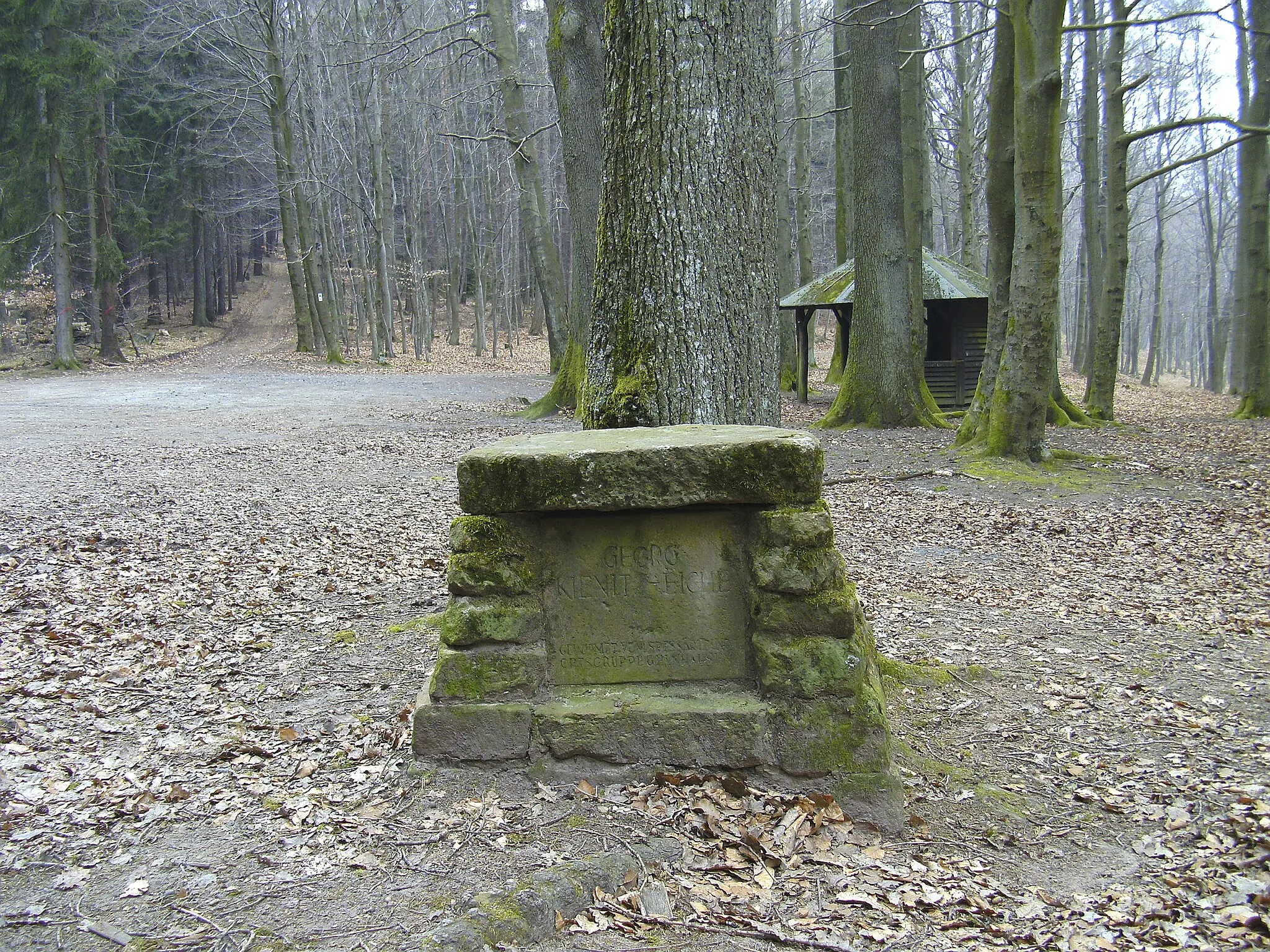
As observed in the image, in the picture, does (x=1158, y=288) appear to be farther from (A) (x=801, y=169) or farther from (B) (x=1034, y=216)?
(B) (x=1034, y=216)

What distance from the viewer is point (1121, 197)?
15453 millimetres

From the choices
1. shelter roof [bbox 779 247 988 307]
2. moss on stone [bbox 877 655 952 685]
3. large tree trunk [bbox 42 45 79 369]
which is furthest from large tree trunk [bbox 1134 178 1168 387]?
large tree trunk [bbox 42 45 79 369]

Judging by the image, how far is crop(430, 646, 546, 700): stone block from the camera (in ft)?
12.3

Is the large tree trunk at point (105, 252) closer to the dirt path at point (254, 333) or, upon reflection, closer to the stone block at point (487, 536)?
the dirt path at point (254, 333)

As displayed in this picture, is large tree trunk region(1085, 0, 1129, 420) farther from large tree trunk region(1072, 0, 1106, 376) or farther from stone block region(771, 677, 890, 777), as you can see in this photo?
stone block region(771, 677, 890, 777)

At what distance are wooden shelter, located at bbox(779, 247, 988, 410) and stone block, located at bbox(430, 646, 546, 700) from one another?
51.0 feet

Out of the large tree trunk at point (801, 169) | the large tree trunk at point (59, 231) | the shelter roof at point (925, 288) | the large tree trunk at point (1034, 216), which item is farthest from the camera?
the large tree trunk at point (59, 231)

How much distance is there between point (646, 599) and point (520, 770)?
89 cm

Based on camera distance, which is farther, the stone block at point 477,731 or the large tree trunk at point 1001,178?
the large tree trunk at point 1001,178

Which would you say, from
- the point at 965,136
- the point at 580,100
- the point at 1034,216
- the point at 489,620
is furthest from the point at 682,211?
the point at 965,136

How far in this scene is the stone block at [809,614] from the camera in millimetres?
3645

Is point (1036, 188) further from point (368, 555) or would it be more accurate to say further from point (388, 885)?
point (388, 885)

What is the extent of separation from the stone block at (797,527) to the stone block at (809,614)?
0.71 feet

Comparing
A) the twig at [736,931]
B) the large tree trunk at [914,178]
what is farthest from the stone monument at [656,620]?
the large tree trunk at [914,178]
